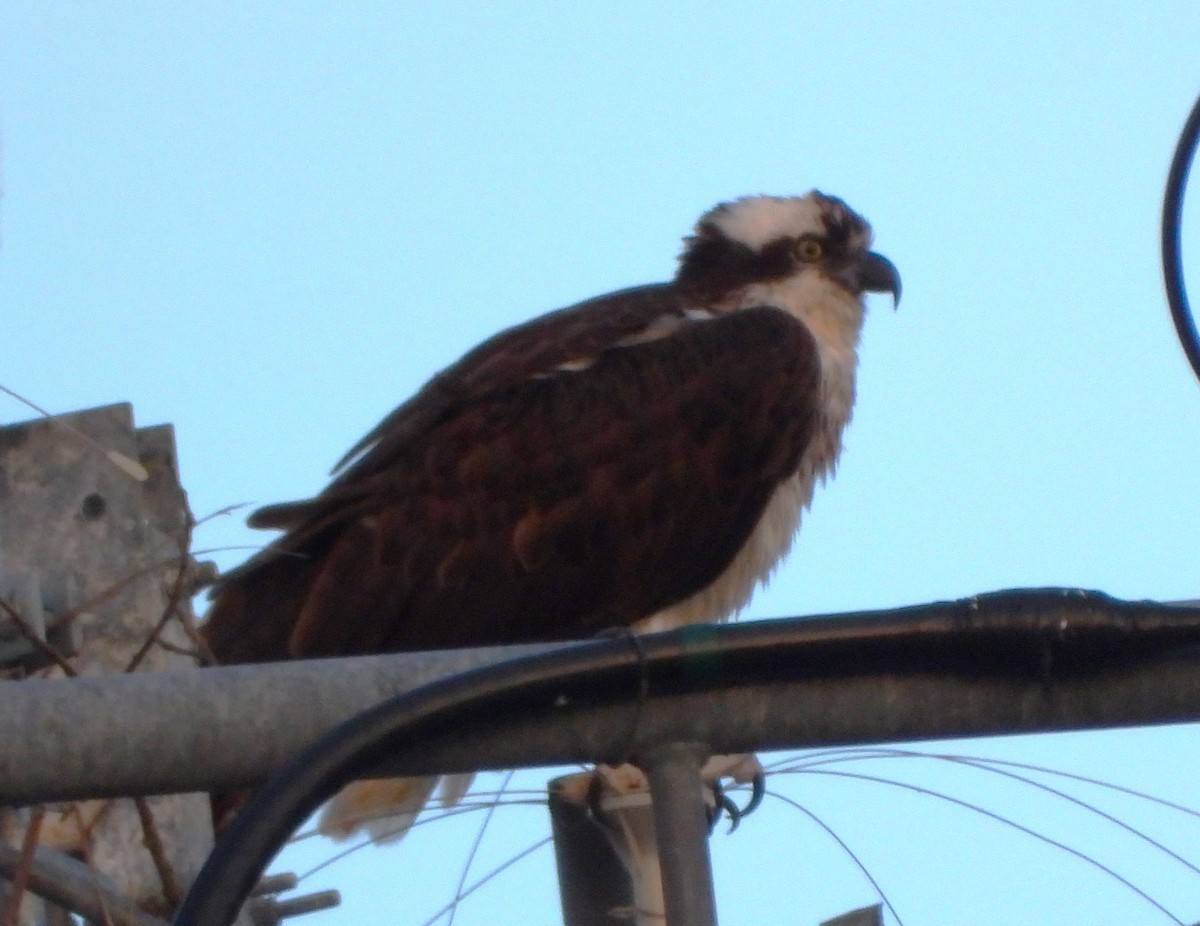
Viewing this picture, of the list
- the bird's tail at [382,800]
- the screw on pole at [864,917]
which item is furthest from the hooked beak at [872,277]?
the screw on pole at [864,917]

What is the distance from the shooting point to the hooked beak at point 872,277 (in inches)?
270

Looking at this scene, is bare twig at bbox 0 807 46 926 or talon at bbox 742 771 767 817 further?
talon at bbox 742 771 767 817

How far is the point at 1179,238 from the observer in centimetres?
318

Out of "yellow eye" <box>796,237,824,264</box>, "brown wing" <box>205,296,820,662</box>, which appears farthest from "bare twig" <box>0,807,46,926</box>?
"yellow eye" <box>796,237,824,264</box>

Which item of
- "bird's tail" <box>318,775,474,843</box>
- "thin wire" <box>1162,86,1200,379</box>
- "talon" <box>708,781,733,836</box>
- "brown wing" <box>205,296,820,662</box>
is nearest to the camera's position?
"thin wire" <box>1162,86,1200,379</box>

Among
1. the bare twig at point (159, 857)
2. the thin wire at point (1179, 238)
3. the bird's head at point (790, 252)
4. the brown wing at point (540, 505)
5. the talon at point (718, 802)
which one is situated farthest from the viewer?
the bird's head at point (790, 252)

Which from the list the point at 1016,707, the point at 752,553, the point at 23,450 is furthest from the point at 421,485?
the point at 1016,707

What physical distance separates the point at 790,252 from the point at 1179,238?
371 cm

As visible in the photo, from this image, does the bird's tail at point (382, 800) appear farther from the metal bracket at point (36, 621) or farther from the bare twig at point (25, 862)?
the bare twig at point (25, 862)

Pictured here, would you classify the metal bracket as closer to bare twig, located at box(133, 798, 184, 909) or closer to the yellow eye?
bare twig, located at box(133, 798, 184, 909)

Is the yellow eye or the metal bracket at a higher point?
the yellow eye

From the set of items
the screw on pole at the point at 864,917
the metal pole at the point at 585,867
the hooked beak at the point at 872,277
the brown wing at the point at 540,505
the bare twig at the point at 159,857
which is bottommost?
the screw on pole at the point at 864,917

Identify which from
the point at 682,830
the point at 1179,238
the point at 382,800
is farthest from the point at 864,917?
the point at 382,800

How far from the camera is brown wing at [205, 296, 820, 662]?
573 cm
